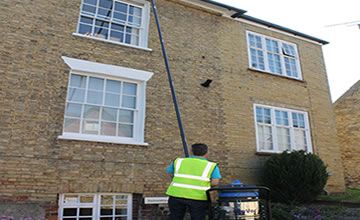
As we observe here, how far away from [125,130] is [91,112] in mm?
1056

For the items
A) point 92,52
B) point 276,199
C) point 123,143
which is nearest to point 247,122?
point 276,199

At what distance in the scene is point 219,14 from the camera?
1183cm

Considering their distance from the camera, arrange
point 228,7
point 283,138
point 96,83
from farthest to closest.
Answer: point 228,7 → point 283,138 → point 96,83

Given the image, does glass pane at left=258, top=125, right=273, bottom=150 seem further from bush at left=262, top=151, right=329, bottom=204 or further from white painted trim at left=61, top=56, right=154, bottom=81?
white painted trim at left=61, top=56, right=154, bottom=81

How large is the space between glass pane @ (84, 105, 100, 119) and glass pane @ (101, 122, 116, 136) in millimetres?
298

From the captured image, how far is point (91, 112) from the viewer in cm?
859

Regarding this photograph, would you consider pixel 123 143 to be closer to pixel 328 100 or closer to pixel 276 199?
pixel 276 199

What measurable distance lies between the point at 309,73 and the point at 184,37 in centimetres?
581

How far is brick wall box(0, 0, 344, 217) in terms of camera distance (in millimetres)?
7594

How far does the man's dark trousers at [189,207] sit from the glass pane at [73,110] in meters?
4.68

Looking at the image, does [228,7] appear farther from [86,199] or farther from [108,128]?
[86,199]

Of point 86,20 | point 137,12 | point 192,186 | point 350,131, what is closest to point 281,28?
point 137,12

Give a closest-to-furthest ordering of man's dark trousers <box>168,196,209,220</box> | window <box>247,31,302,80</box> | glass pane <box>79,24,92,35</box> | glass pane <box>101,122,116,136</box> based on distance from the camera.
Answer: man's dark trousers <box>168,196,209,220</box>, glass pane <box>101,122,116,136</box>, glass pane <box>79,24,92,35</box>, window <box>247,31,302,80</box>

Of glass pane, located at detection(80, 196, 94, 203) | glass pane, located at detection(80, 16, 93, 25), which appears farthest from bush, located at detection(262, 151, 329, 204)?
glass pane, located at detection(80, 16, 93, 25)
